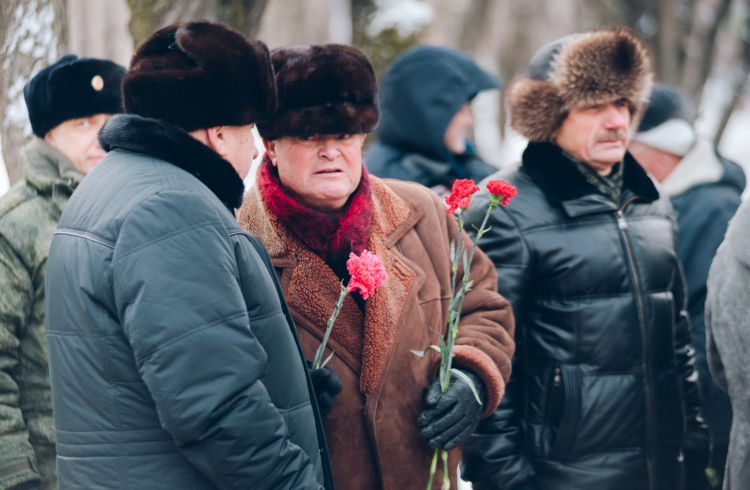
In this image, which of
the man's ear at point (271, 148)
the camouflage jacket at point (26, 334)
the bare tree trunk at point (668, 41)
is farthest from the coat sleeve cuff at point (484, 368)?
the bare tree trunk at point (668, 41)

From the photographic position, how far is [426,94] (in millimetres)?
4457

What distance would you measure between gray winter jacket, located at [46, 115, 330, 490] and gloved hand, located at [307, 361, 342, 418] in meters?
0.27

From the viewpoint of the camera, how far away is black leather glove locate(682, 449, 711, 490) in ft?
10.3

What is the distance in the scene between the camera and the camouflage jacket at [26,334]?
255 centimetres

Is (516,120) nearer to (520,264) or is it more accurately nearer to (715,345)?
(520,264)

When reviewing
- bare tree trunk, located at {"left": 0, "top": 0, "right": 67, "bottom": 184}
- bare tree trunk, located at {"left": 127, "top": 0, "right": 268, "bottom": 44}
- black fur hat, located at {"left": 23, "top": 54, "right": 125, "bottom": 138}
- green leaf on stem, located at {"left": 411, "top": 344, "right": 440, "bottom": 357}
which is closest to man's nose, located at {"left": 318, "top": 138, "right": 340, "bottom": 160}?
green leaf on stem, located at {"left": 411, "top": 344, "right": 440, "bottom": 357}

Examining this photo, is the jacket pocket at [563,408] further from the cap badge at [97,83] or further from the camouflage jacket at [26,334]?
the cap badge at [97,83]

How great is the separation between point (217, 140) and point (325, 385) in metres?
0.69

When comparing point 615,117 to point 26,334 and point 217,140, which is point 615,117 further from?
point 26,334

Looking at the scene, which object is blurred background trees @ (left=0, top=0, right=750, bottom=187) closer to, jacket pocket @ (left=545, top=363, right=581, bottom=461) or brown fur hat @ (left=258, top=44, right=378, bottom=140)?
brown fur hat @ (left=258, top=44, right=378, bottom=140)

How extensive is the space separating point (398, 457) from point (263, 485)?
69 cm

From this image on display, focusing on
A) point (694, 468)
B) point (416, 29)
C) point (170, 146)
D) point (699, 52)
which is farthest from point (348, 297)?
point (699, 52)

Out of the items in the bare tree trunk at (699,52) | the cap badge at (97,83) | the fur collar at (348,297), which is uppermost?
the cap badge at (97,83)

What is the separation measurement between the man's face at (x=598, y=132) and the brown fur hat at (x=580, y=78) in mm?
43
